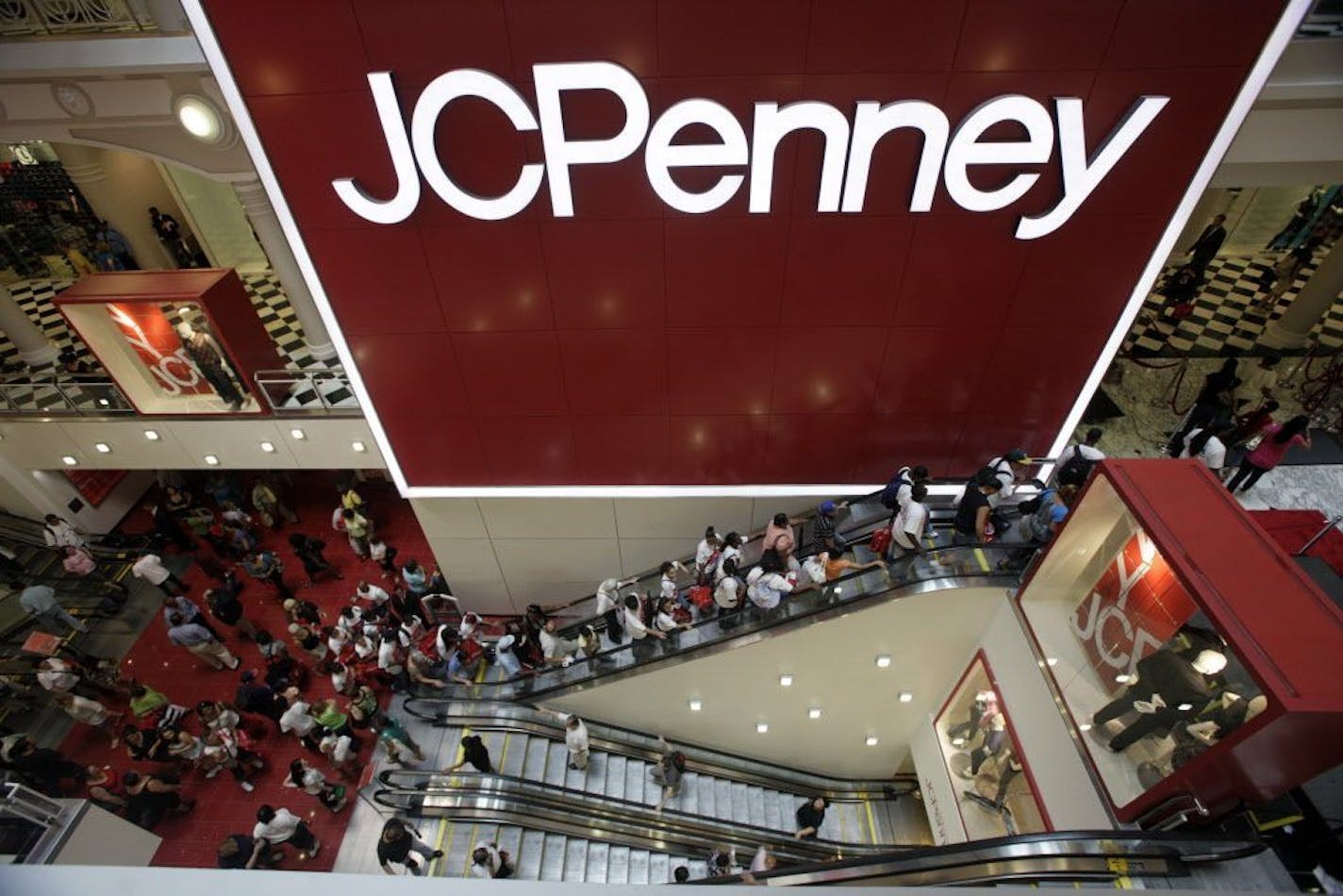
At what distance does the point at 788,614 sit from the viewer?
7.47 meters

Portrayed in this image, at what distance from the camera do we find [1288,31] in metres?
4.60

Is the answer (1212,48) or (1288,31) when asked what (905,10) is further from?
(1288,31)

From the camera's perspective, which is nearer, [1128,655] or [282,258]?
[1128,655]

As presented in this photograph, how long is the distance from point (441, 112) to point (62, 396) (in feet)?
27.8

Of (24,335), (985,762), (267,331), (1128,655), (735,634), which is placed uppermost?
(267,331)

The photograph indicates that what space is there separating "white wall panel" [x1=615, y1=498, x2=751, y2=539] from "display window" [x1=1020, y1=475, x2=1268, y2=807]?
11.2 feet

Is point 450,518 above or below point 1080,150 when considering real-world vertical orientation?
above

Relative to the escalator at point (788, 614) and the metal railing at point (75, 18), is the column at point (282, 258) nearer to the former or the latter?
the metal railing at point (75, 18)

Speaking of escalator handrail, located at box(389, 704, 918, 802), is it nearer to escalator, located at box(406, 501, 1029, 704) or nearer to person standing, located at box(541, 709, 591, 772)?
person standing, located at box(541, 709, 591, 772)

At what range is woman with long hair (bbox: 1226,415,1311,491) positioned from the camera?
713cm

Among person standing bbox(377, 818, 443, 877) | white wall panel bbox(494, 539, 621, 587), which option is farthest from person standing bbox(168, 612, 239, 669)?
person standing bbox(377, 818, 443, 877)

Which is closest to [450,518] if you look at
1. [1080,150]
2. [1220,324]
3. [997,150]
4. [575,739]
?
[575,739]

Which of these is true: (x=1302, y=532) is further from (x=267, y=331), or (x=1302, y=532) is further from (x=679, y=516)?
(x=267, y=331)

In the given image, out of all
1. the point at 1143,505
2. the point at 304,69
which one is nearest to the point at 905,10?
the point at 1143,505
